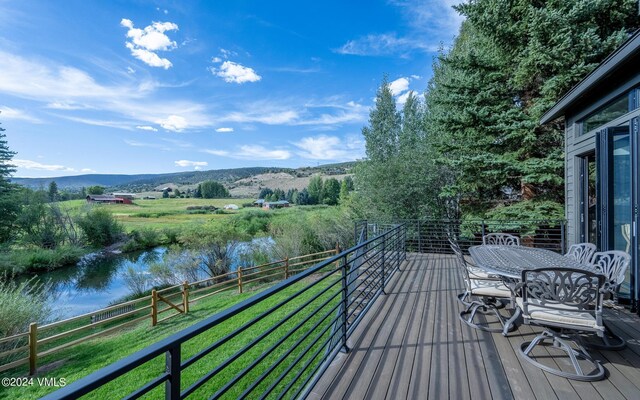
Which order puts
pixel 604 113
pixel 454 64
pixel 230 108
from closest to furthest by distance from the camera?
pixel 604 113 < pixel 454 64 < pixel 230 108

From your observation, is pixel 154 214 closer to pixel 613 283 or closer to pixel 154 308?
pixel 154 308

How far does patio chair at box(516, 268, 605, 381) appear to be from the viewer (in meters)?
1.92

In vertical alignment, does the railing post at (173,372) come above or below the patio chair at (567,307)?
above

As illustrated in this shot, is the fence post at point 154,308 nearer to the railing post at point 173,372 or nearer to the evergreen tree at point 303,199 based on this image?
the railing post at point 173,372

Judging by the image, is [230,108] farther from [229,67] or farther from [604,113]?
[604,113]

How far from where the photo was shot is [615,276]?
256 cm

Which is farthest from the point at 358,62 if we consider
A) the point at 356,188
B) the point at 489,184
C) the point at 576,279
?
the point at 576,279

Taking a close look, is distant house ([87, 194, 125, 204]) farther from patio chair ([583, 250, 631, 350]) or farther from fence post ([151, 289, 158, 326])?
patio chair ([583, 250, 631, 350])

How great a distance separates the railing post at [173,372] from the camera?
0.85 m

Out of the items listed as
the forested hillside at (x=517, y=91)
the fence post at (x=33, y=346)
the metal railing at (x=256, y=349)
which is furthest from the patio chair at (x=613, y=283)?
the fence post at (x=33, y=346)

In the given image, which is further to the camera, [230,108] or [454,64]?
[230,108]

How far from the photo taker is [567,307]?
2.03 meters

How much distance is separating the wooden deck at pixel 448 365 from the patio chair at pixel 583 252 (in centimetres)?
61

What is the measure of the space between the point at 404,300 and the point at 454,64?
6.47 metres
